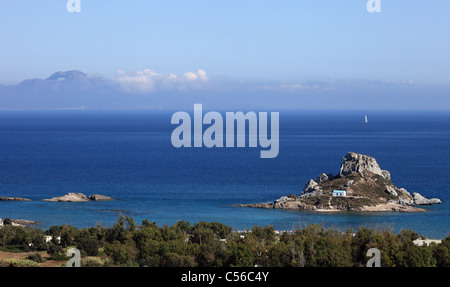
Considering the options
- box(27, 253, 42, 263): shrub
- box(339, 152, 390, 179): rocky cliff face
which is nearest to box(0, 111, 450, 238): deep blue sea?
box(339, 152, 390, 179): rocky cliff face

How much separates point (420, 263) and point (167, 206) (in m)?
39.7

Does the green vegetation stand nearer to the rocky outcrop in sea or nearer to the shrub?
the shrub

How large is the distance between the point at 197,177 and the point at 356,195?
2685cm

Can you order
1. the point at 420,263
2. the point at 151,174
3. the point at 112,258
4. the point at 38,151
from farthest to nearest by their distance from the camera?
the point at 38,151, the point at 151,174, the point at 112,258, the point at 420,263

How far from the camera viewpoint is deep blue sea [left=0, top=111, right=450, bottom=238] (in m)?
60.8

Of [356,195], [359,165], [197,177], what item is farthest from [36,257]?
[197,177]

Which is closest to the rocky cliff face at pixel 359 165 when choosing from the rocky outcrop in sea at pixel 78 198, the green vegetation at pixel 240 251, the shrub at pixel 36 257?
the rocky outcrop in sea at pixel 78 198

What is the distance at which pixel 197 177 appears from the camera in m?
90.1

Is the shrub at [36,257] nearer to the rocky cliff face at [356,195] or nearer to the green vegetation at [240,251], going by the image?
the green vegetation at [240,251]
